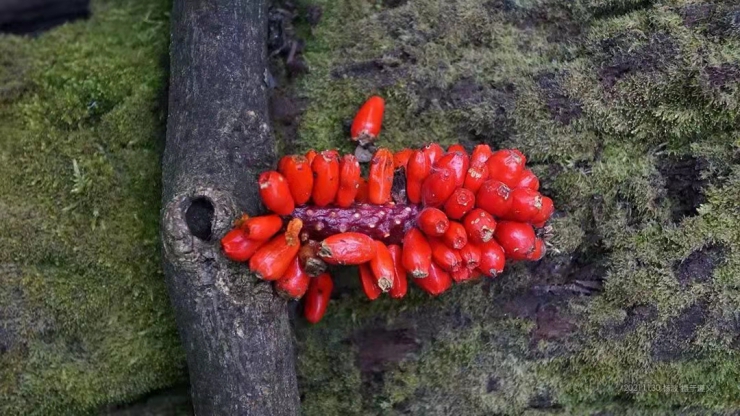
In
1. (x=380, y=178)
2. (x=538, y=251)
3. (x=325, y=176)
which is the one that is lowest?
(x=538, y=251)

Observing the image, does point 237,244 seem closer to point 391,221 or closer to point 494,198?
point 391,221

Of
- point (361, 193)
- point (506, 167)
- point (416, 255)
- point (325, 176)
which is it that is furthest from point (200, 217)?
point (506, 167)

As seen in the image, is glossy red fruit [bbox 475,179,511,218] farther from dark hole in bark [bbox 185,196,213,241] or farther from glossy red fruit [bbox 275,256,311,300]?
dark hole in bark [bbox 185,196,213,241]

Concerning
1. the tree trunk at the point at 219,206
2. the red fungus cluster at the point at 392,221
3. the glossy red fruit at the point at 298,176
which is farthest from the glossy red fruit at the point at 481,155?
the tree trunk at the point at 219,206

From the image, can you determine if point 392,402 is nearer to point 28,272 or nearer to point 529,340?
point 529,340

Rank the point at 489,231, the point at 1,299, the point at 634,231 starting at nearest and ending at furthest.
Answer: the point at 489,231, the point at 1,299, the point at 634,231

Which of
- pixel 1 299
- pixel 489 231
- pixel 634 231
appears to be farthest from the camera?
pixel 634 231

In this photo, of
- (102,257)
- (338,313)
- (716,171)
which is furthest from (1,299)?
(716,171)
